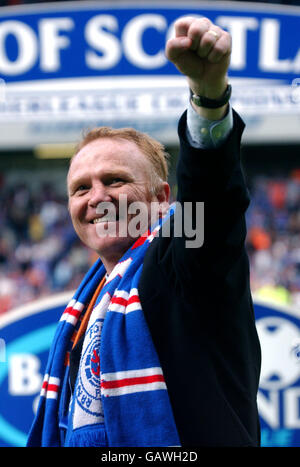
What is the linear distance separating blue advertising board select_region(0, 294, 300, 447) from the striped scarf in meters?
1.89

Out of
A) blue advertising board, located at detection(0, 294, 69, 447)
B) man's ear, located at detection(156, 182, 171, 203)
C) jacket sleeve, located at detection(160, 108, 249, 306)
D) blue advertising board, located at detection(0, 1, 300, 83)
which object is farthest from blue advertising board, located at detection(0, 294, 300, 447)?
blue advertising board, located at detection(0, 1, 300, 83)

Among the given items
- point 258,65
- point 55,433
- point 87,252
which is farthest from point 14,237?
point 55,433

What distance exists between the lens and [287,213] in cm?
921

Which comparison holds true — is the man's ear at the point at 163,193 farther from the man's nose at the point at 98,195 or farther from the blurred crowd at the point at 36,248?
the blurred crowd at the point at 36,248

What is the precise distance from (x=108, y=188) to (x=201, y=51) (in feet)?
1.56

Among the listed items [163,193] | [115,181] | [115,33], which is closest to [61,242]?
[115,33]

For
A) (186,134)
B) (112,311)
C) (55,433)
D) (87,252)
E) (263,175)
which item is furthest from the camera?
(263,175)

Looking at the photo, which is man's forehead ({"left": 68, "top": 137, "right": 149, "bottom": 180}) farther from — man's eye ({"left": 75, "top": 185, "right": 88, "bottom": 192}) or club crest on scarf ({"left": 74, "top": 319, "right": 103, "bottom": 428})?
club crest on scarf ({"left": 74, "top": 319, "right": 103, "bottom": 428})

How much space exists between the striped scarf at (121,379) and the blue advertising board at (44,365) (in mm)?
1885

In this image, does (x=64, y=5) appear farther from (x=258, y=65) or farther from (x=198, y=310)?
(x=198, y=310)

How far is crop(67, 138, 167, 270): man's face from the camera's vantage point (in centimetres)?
116

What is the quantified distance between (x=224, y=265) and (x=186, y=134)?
26 cm

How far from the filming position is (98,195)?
45.6 inches

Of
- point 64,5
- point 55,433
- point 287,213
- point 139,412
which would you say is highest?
point 64,5
